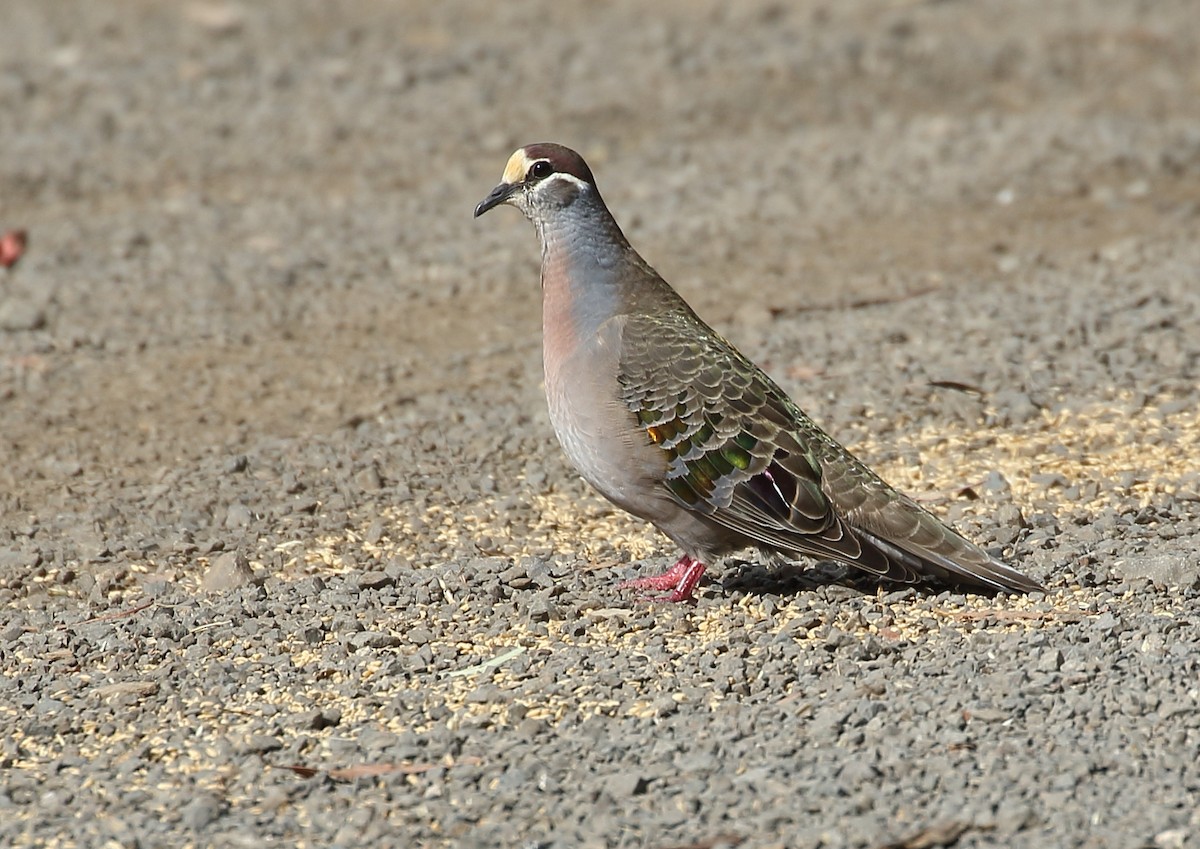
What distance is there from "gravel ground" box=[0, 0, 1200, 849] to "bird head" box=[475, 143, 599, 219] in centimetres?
137

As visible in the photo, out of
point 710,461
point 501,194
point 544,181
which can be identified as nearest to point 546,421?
point 501,194

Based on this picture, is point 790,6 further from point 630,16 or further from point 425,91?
point 425,91

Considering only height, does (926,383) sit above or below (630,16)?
below

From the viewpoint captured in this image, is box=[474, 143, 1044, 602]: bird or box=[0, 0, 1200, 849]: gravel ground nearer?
box=[0, 0, 1200, 849]: gravel ground

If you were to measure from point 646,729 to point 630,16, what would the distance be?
11.8 m

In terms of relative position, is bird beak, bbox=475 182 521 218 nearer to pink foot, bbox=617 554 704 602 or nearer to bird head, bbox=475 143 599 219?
bird head, bbox=475 143 599 219

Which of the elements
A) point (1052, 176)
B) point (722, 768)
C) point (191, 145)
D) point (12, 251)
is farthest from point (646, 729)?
point (191, 145)

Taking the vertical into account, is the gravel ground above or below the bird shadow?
above

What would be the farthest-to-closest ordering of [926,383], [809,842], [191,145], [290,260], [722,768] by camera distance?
[191,145] < [290,260] < [926,383] < [722,768] < [809,842]

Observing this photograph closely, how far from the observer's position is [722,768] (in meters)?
4.92

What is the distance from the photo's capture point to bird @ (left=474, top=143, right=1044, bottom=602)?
19.8 ft

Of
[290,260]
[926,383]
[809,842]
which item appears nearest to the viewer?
[809,842]

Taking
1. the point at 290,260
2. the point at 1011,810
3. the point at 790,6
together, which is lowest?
the point at 1011,810

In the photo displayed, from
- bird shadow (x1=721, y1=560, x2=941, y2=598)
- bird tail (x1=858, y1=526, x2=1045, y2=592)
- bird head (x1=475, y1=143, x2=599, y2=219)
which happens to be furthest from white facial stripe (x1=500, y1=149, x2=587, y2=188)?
bird tail (x1=858, y1=526, x2=1045, y2=592)
